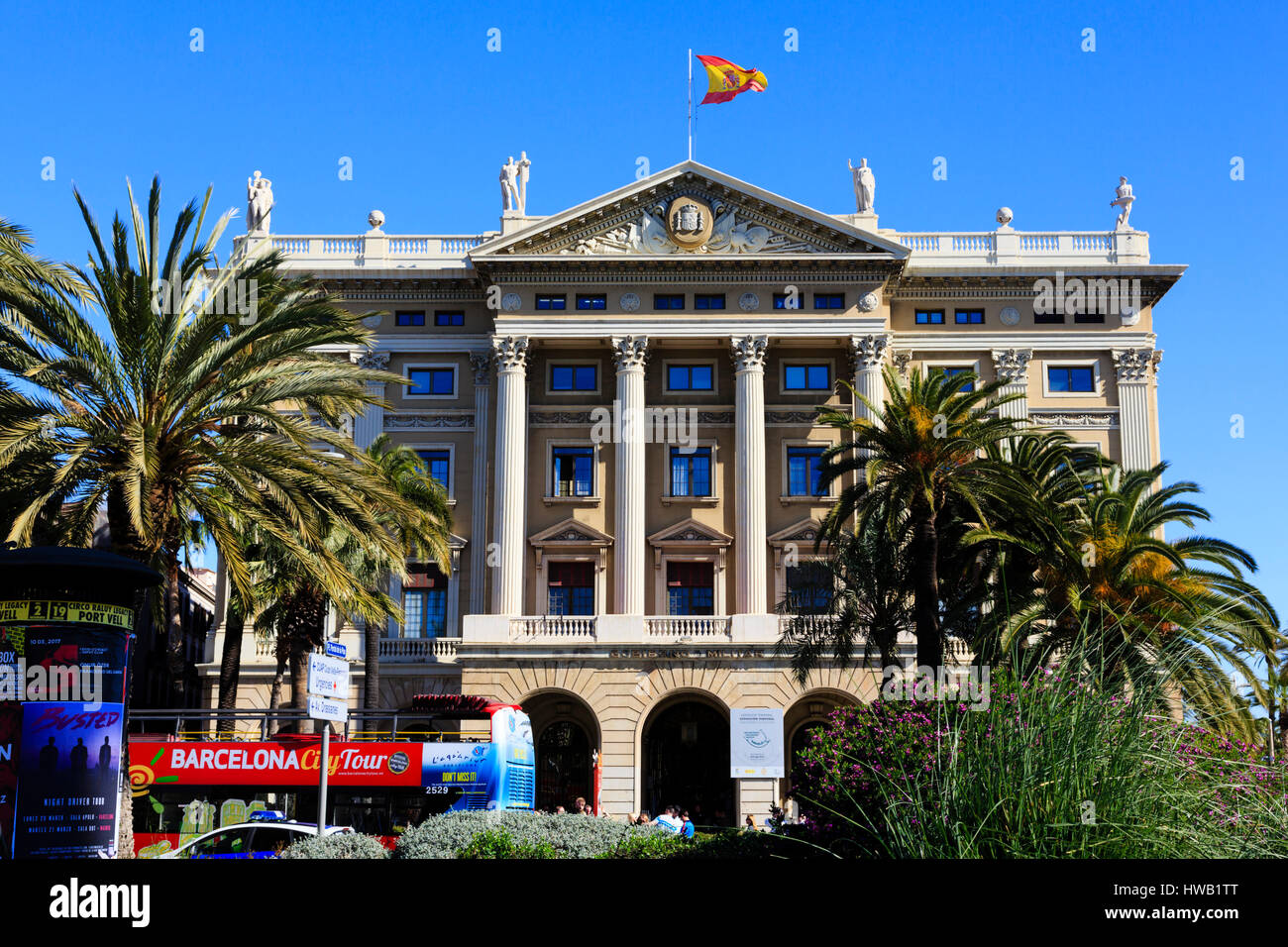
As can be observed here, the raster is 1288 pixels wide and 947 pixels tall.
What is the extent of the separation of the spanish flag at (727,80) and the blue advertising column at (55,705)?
127 ft

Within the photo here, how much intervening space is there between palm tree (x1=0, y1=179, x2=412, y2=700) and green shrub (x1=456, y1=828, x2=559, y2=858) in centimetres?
747

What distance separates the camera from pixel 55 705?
15.6m

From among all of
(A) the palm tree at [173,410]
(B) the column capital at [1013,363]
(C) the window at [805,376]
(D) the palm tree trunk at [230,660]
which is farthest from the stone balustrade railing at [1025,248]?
(A) the palm tree at [173,410]

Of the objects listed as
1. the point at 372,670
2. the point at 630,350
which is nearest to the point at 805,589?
the point at 630,350

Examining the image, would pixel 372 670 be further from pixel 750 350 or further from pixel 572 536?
pixel 750 350

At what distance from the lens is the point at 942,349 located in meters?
54.7

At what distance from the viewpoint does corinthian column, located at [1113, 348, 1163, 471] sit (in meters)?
53.3

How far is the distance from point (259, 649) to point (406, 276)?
51.8 feet

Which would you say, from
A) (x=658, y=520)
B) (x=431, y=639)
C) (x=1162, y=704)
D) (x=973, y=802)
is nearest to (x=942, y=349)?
(x=658, y=520)

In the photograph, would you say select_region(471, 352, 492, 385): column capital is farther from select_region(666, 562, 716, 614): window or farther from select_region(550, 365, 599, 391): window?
select_region(666, 562, 716, 614): window

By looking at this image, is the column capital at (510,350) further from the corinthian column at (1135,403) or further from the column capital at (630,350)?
the corinthian column at (1135,403)

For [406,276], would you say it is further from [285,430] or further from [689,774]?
[285,430]

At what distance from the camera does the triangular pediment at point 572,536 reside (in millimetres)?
52375

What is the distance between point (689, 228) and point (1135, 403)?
1914 centimetres
